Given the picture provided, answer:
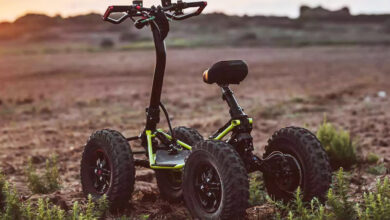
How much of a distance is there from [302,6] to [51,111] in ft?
313

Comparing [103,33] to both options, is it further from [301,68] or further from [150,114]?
[150,114]

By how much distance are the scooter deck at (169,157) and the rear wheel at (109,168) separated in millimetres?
314

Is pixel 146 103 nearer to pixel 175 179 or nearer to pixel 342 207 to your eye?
pixel 175 179

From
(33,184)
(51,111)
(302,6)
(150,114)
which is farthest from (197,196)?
(302,6)

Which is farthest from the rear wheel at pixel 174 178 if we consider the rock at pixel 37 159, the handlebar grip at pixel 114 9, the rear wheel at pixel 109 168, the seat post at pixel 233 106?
the rock at pixel 37 159

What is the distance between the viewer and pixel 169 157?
538 cm

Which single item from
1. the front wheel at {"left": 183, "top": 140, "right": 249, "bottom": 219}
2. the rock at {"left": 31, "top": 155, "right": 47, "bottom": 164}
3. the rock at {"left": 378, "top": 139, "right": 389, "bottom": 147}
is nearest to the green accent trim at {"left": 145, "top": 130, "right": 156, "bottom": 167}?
the front wheel at {"left": 183, "top": 140, "right": 249, "bottom": 219}

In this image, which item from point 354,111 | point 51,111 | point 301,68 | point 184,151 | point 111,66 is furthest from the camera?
point 111,66

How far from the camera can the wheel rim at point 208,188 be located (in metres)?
4.45

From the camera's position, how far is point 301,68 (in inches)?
1031

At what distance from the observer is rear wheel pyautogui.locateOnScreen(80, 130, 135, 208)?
5.09 m

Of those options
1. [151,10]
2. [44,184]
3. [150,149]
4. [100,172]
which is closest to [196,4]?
[151,10]

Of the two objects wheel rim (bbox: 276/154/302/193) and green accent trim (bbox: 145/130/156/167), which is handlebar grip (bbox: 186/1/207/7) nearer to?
green accent trim (bbox: 145/130/156/167)

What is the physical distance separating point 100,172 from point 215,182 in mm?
1490
